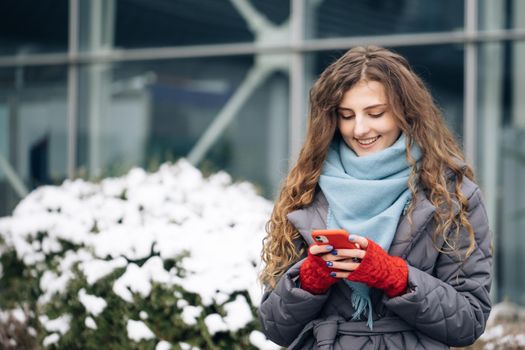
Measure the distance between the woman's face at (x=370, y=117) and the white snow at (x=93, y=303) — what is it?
6.63 feet

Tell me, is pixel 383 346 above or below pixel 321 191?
below

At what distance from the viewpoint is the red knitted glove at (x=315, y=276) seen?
2.30 metres

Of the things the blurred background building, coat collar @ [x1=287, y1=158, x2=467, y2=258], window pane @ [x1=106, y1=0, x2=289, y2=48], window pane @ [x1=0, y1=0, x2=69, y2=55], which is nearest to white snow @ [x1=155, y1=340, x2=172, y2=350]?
coat collar @ [x1=287, y1=158, x2=467, y2=258]

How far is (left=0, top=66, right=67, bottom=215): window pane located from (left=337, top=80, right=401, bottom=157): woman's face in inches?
274

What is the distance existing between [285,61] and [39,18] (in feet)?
9.70

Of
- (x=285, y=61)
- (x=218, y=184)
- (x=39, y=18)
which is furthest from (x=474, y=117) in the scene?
(x=39, y=18)

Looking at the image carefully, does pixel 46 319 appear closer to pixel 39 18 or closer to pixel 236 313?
pixel 236 313

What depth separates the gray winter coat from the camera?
7.55 ft

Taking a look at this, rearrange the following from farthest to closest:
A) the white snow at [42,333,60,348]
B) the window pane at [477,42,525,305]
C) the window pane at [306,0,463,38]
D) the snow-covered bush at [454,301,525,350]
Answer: the window pane at [306,0,463,38] → the window pane at [477,42,525,305] → the white snow at [42,333,60,348] → the snow-covered bush at [454,301,525,350]

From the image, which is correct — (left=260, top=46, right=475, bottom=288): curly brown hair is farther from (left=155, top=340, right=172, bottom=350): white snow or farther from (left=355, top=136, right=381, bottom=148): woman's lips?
(left=155, top=340, right=172, bottom=350): white snow

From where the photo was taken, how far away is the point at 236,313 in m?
3.77

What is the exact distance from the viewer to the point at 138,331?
151 inches

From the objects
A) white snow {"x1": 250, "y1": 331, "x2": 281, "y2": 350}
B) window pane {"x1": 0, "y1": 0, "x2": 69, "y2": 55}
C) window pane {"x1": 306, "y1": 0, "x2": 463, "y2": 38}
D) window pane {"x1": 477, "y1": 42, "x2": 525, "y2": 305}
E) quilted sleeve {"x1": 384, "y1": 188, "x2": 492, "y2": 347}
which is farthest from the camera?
window pane {"x1": 0, "y1": 0, "x2": 69, "y2": 55}

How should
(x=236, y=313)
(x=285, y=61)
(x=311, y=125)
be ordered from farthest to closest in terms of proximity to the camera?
(x=285, y=61) < (x=236, y=313) < (x=311, y=125)
